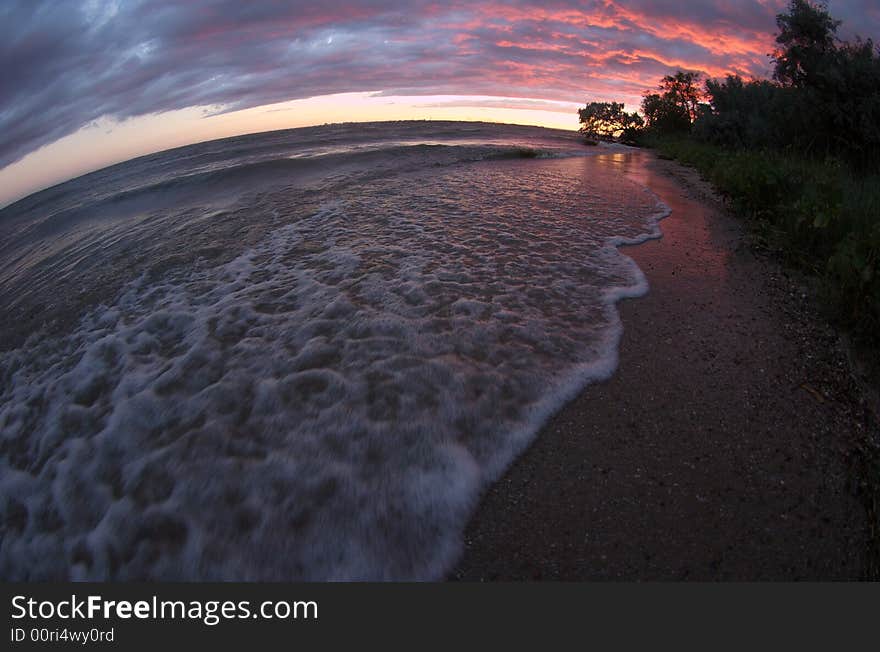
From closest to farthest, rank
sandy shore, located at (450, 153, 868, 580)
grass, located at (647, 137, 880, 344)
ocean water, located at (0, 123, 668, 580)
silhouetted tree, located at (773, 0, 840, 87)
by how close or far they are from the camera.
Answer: sandy shore, located at (450, 153, 868, 580) < ocean water, located at (0, 123, 668, 580) < grass, located at (647, 137, 880, 344) < silhouetted tree, located at (773, 0, 840, 87)

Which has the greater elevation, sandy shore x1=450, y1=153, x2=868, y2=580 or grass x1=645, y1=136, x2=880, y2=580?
grass x1=645, y1=136, x2=880, y2=580

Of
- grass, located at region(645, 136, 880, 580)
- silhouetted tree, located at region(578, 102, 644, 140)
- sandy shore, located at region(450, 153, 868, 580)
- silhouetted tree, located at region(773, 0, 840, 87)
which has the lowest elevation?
sandy shore, located at region(450, 153, 868, 580)

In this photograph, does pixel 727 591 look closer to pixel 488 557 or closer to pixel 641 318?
pixel 488 557

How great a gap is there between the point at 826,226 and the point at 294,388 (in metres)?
5.52

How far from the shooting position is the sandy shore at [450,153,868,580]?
2.11 meters

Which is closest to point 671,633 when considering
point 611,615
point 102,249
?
point 611,615

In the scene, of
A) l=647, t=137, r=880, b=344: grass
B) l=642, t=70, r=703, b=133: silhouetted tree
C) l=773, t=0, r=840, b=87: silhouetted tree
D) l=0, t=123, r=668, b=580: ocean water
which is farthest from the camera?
l=642, t=70, r=703, b=133: silhouetted tree

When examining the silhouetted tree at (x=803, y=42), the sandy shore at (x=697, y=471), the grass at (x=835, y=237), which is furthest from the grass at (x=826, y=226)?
the silhouetted tree at (x=803, y=42)

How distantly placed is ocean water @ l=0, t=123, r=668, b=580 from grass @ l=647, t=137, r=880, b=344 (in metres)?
1.51

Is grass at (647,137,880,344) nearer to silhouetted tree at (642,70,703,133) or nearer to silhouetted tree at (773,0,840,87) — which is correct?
silhouetted tree at (773,0,840,87)

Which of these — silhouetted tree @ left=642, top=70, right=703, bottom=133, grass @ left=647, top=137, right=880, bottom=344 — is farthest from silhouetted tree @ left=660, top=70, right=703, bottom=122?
grass @ left=647, top=137, right=880, bottom=344

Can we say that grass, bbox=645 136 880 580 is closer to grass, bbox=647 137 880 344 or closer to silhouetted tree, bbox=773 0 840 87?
grass, bbox=647 137 880 344

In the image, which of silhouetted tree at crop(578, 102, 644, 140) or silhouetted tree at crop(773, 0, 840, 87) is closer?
silhouetted tree at crop(773, 0, 840, 87)

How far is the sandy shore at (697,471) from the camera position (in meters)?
2.11
